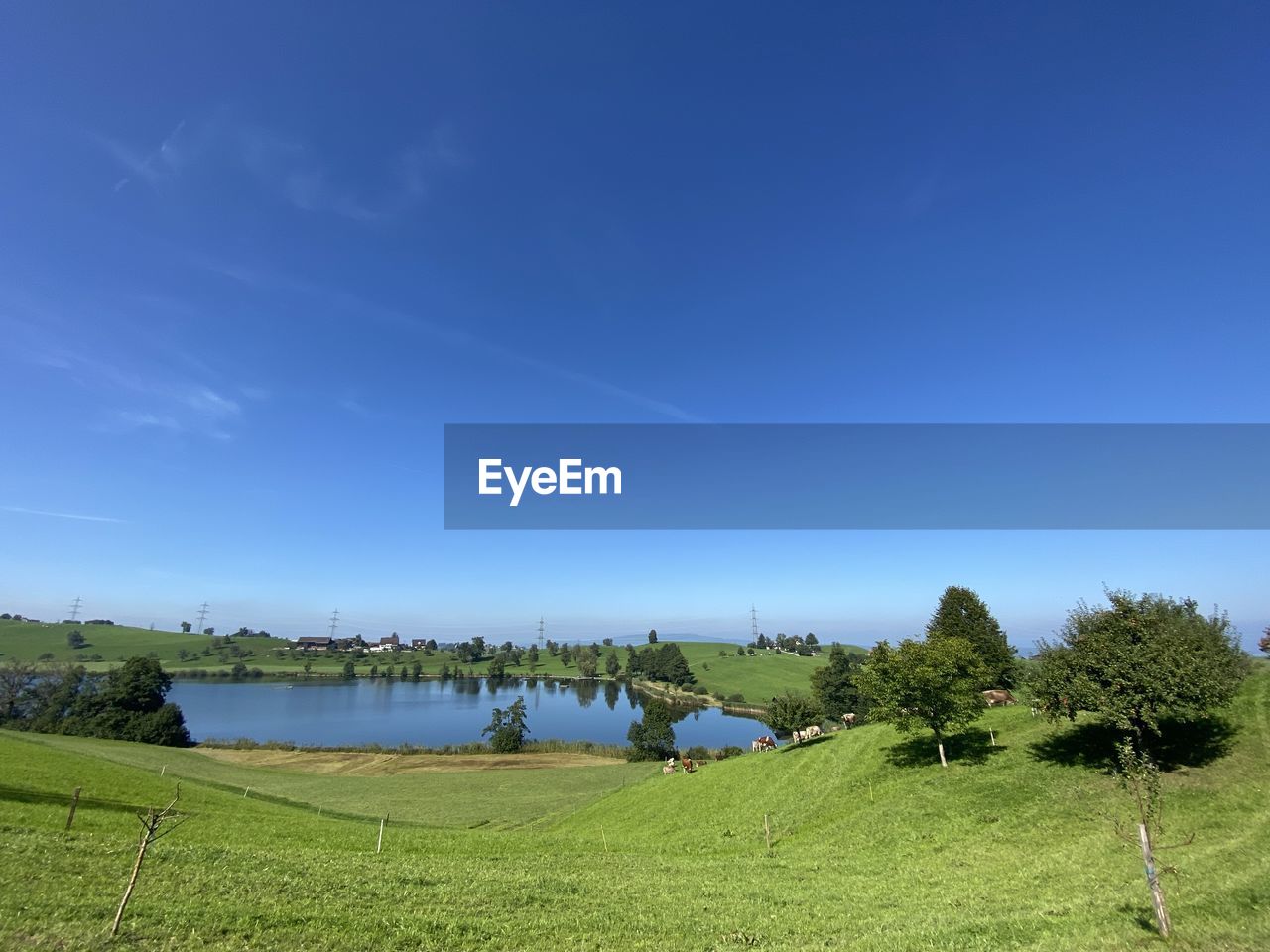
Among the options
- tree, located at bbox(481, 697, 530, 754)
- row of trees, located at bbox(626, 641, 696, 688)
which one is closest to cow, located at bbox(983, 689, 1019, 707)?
tree, located at bbox(481, 697, 530, 754)

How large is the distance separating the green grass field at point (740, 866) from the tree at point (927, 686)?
2.17 m

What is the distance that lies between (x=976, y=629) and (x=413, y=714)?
133 m

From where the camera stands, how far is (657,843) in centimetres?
2880

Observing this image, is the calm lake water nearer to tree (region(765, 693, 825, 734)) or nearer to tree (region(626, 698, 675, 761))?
tree (region(626, 698, 675, 761))

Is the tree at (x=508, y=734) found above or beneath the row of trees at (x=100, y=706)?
beneath

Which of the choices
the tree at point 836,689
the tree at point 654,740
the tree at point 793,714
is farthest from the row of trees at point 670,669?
the tree at point 793,714

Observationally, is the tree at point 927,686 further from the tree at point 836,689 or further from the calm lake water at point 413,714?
the calm lake water at point 413,714

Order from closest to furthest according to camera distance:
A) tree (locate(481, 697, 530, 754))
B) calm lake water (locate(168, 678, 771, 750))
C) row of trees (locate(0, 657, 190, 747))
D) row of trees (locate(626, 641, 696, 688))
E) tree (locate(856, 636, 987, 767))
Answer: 1. tree (locate(856, 636, 987, 767))
2. row of trees (locate(0, 657, 190, 747))
3. tree (locate(481, 697, 530, 754))
4. calm lake water (locate(168, 678, 771, 750))
5. row of trees (locate(626, 641, 696, 688))

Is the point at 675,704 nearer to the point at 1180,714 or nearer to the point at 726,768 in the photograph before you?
the point at 726,768

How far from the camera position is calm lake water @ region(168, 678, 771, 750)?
10762 centimetres

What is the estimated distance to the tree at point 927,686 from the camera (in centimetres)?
3058

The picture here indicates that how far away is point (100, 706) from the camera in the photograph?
84.4 metres

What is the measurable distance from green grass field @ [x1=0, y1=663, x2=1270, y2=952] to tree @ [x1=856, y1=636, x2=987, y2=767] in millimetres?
2170

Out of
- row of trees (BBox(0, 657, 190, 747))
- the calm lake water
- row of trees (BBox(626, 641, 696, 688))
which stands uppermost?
row of trees (BBox(0, 657, 190, 747))
